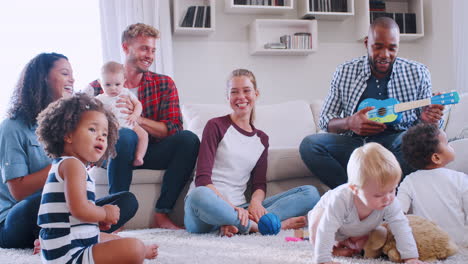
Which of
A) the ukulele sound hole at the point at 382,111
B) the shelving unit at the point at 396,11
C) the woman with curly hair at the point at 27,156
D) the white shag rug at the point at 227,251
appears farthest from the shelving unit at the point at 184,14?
the white shag rug at the point at 227,251

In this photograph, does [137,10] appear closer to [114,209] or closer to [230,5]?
[230,5]

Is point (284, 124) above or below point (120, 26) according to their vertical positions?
below

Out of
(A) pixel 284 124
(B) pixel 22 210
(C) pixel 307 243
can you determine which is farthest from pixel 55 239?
(A) pixel 284 124

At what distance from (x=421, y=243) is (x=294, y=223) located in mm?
739

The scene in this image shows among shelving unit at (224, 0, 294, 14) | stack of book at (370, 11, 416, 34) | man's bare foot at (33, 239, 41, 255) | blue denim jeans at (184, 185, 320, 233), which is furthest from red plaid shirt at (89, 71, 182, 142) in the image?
stack of book at (370, 11, 416, 34)

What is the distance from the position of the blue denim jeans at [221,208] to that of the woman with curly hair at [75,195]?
62 cm

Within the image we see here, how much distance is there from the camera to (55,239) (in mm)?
1193

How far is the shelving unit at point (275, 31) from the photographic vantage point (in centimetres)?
394

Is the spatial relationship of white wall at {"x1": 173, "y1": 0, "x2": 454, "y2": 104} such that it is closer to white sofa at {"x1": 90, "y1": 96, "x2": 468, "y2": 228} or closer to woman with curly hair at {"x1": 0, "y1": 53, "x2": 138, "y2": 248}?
white sofa at {"x1": 90, "y1": 96, "x2": 468, "y2": 228}

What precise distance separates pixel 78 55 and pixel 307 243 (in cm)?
276

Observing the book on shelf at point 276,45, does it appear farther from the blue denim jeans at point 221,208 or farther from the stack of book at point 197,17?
the blue denim jeans at point 221,208

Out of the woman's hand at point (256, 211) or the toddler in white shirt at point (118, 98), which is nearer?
the woman's hand at point (256, 211)

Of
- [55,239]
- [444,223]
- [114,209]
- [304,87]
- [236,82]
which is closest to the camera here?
[55,239]

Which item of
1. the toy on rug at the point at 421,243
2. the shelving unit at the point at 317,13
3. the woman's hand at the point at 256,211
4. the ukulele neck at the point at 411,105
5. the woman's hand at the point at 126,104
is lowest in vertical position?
the woman's hand at the point at 256,211
